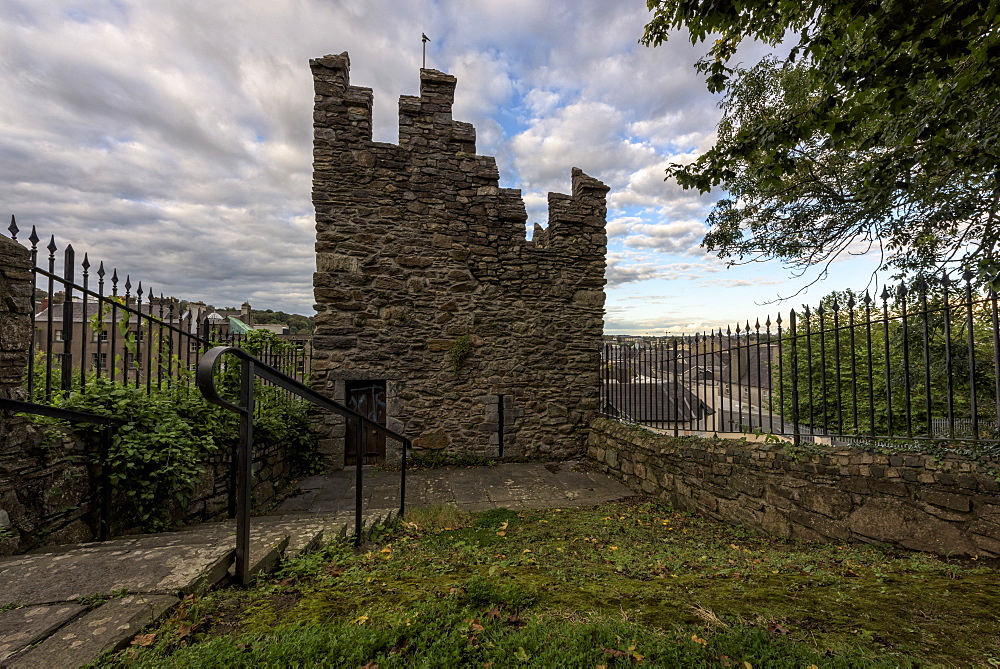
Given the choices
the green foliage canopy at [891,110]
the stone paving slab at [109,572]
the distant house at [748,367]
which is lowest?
the stone paving slab at [109,572]

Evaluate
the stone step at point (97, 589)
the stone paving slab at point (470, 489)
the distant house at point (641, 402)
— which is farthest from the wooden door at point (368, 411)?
the stone step at point (97, 589)

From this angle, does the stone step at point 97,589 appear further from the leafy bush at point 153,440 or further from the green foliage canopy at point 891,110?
the green foliage canopy at point 891,110

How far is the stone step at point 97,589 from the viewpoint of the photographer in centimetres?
138

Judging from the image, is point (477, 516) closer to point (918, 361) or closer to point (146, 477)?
point (146, 477)

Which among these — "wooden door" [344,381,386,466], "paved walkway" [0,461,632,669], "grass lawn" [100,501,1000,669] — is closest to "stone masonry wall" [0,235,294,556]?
"paved walkway" [0,461,632,669]

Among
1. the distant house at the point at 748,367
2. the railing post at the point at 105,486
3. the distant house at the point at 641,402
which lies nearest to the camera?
the railing post at the point at 105,486

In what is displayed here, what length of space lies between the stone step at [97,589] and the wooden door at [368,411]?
192 inches

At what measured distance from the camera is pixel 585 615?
1.89m

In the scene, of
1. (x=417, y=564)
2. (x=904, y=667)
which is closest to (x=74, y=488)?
(x=417, y=564)

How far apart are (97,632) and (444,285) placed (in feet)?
21.7

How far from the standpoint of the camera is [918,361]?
4.42 metres

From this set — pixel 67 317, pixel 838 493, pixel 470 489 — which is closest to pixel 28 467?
pixel 67 317

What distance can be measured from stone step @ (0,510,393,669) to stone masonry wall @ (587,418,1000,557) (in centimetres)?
454

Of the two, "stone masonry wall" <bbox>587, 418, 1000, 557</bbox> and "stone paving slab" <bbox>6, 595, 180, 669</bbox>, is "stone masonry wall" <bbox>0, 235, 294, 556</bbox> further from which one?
"stone masonry wall" <bbox>587, 418, 1000, 557</bbox>
